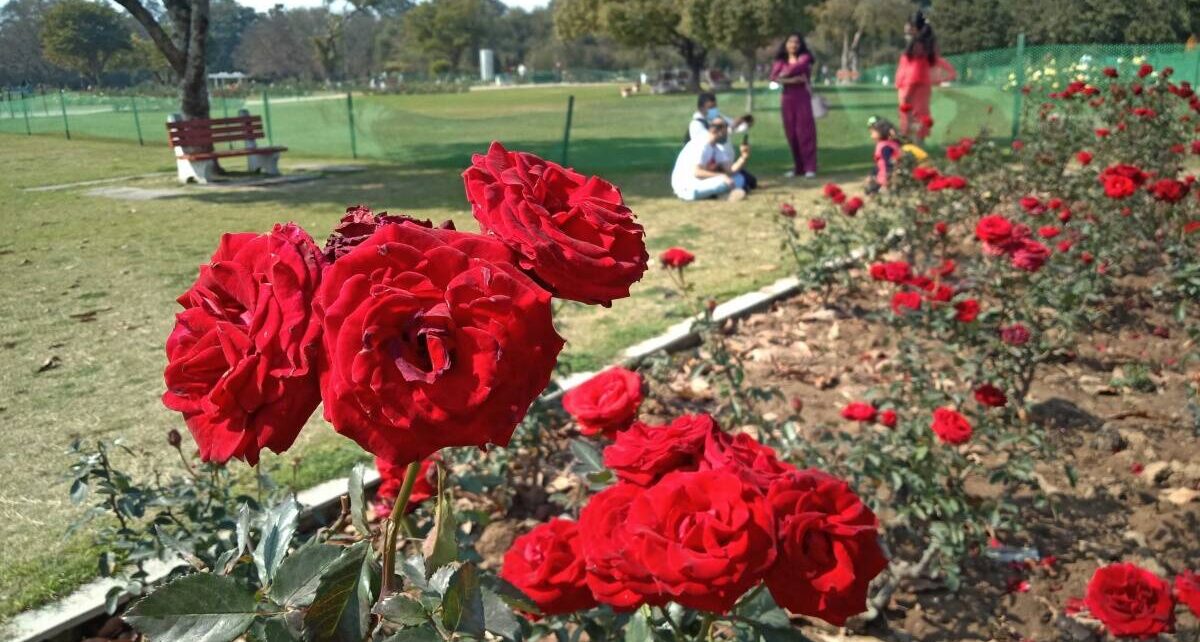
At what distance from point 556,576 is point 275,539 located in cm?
46

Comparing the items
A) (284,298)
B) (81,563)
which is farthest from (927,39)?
(284,298)

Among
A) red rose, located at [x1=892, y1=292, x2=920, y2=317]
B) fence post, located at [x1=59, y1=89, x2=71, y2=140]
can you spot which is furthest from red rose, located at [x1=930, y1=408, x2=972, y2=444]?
fence post, located at [x1=59, y1=89, x2=71, y2=140]

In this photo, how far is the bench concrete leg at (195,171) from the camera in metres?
11.4

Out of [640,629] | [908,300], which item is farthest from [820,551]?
[908,300]

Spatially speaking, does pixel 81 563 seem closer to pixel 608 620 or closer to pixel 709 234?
pixel 608 620

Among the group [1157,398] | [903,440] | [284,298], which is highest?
[284,298]

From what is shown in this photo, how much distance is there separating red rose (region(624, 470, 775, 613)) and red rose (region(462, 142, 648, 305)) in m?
0.27

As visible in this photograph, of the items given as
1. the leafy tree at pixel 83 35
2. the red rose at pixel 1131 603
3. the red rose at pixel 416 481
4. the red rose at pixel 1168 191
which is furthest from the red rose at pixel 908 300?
the leafy tree at pixel 83 35

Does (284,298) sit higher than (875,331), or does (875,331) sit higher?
(284,298)

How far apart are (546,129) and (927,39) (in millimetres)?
10704

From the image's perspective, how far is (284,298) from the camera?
0.77 m

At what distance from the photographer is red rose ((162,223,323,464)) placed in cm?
75

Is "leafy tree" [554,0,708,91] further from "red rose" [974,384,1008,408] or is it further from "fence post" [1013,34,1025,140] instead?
"red rose" [974,384,1008,408]

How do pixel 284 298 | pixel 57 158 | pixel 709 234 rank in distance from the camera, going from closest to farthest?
pixel 284 298, pixel 709 234, pixel 57 158
